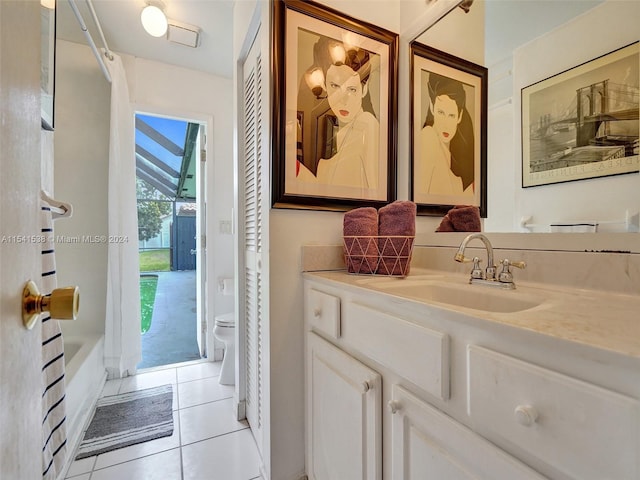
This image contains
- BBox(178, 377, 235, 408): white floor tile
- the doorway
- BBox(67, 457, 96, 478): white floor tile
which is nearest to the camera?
BBox(67, 457, 96, 478): white floor tile

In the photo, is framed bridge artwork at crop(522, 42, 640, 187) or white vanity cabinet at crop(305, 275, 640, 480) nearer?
white vanity cabinet at crop(305, 275, 640, 480)

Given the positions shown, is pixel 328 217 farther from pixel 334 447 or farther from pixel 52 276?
pixel 52 276

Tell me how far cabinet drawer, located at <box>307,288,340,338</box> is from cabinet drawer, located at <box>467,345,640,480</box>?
1.59 feet

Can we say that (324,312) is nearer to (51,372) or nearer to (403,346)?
(403,346)

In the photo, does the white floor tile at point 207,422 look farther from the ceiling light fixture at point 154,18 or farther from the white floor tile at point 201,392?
the ceiling light fixture at point 154,18

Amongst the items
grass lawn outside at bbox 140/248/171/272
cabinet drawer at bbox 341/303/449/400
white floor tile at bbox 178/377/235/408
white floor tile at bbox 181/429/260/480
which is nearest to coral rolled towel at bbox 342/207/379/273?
cabinet drawer at bbox 341/303/449/400

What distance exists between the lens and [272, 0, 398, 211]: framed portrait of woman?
3.87 feet

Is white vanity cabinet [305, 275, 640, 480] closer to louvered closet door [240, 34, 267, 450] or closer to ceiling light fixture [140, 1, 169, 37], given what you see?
louvered closet door [240, 34, 267, 450]

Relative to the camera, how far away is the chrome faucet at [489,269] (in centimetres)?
90

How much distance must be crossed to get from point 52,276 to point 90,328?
1.53 m

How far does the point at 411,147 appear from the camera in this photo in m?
1.44

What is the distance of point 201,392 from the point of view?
1989 millimetres

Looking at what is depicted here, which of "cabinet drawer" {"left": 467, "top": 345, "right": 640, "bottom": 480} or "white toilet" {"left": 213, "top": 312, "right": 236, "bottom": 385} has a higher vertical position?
"cabinet drawer" {"left": 467, "top": 345, "right": 640, "bottom": 480}

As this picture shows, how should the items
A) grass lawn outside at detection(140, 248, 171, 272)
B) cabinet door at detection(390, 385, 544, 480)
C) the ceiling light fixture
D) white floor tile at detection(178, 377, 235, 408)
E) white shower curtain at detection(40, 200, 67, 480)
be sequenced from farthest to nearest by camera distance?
grass lawn outside at detection(140, 248, 171, 272) → white floor tile at detection(178, 377, 235, 408) → the ceiling light fixture → white shower curtain at detection(40, 200, 67, 480) → cabinet door at detection(390, 385, 544, 480)
